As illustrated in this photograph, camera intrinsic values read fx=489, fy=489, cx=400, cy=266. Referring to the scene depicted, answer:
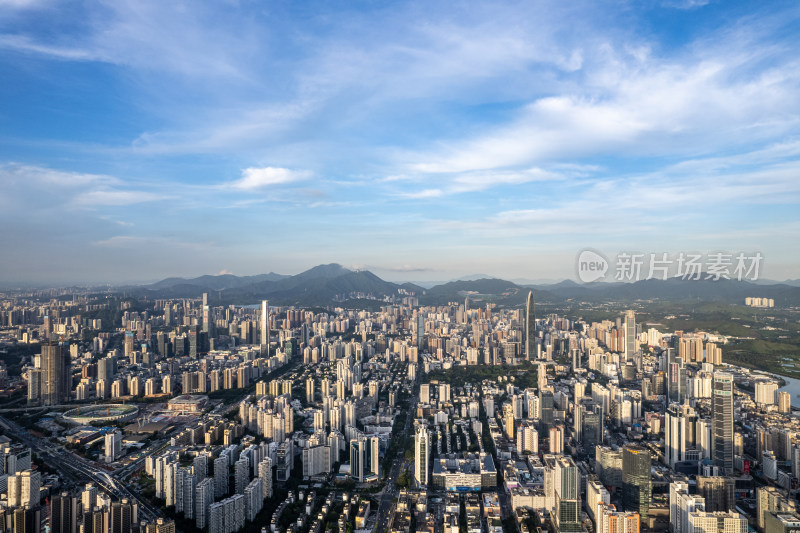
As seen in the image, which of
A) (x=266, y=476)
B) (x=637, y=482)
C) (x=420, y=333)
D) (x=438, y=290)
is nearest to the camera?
(x=637, y=482)

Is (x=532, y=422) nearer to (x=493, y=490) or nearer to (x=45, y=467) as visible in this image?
(x=493, y=490)

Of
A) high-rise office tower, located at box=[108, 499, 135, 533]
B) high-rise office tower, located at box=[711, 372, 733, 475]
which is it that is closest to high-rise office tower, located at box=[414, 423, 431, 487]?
high-rise office tower, located at box=[108, 499, 135, 533]

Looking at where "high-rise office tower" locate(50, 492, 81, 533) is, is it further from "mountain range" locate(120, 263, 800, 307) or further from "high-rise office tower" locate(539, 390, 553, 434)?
"mountain range" locate(120, 263, 800, 307)

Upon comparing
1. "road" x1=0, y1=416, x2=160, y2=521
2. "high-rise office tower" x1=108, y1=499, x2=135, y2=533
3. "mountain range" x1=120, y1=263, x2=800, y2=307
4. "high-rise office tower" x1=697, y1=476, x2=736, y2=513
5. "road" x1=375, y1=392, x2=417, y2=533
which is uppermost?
"mountain range" x1=120, y1=263, x2=800, y2=307

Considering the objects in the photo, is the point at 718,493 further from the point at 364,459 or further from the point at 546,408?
the point at 364,459

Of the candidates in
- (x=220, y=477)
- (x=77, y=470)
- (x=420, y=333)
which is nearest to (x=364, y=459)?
(x=220, y=477)

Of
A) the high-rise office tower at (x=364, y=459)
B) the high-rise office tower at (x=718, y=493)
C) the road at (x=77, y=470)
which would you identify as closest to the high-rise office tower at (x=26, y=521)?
the road at (x=77, y=470)
